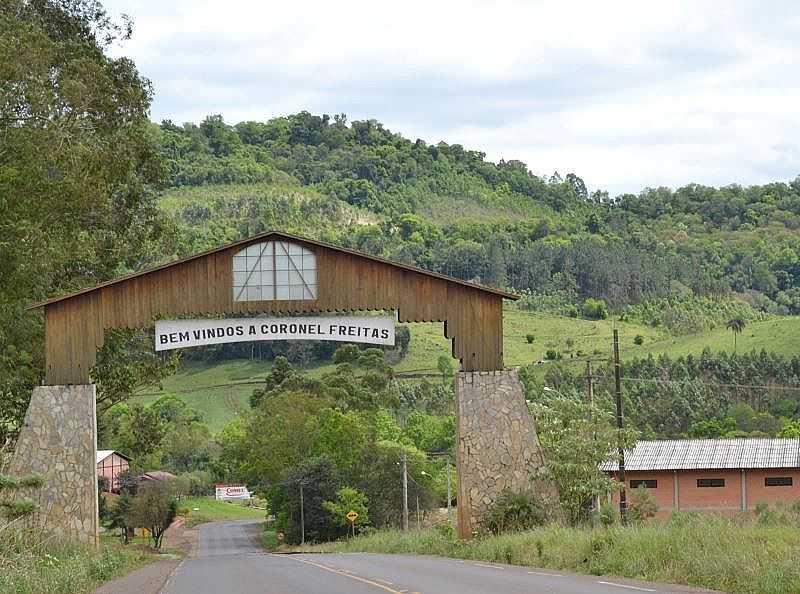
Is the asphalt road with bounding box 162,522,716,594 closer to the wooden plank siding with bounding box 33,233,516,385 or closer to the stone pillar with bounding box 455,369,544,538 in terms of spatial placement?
the stone pillar with bounding box 455,369,544,538

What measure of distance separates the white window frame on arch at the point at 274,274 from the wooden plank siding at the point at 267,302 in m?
0.14

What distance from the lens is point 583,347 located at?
443 feet

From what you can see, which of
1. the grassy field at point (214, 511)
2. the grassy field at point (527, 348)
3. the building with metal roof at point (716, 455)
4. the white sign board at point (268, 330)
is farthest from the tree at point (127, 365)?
the grassy field at point (527, 348)

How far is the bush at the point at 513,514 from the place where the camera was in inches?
1162

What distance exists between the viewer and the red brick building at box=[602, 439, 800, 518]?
63.5 meters

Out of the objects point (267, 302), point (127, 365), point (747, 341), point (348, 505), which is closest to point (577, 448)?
point (267, 302)

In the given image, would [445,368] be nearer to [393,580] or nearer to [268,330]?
[268,330]

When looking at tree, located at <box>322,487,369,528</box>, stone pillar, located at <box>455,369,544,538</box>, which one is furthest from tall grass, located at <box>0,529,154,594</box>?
tree, located at <box>322,487,369,528</box>

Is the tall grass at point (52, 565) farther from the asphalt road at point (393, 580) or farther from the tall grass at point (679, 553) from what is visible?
the tall grass at point (679, 553)

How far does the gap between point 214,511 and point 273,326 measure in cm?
8200

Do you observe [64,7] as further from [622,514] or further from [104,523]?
[104,523]

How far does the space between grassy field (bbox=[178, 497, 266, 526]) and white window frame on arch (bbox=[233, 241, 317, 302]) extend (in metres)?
73.5

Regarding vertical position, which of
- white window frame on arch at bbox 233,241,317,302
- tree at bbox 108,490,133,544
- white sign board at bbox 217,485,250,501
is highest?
white window frame on arch at bbox 233,241,317,302

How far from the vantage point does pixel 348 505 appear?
68312 mm
